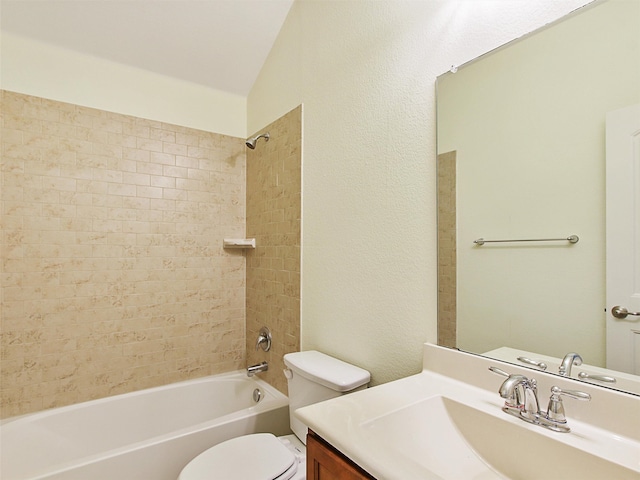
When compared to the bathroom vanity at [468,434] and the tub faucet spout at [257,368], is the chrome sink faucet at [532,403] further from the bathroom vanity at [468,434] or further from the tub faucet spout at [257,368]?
the tub faucet spout at [257,368]

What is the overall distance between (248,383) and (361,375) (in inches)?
48.1

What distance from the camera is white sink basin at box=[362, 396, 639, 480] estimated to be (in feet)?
2.43

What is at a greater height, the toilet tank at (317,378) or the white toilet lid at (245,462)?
the toilet tank at (317,378)

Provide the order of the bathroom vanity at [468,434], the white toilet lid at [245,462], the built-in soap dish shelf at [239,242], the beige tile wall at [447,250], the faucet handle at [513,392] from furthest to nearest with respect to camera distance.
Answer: the built-in soap dish shelf at [239,242], the white toilet lid at [245,462], the beige tile wall at [447,250], the faucet handle at [513,392], the bathroom vanity at [468,434]

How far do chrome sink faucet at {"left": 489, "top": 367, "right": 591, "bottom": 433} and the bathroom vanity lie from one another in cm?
2

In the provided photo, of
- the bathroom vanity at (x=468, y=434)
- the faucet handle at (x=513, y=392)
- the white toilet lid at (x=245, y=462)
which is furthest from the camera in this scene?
the white toilet lid at (x=245, y=462)

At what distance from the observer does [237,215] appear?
2.61 meters

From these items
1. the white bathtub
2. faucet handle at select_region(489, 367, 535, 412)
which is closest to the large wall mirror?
faucet handle at select_region(489, 367, 535, 412)

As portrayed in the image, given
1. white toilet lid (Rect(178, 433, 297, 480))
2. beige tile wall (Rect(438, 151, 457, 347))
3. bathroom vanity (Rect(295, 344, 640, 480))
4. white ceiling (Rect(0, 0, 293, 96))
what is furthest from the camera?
white ceiling (Rect(0, 0, 293, 96))

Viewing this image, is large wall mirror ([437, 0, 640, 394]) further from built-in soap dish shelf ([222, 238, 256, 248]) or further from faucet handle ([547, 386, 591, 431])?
built-in soap dish shelf ([222, 238, 256, 248])

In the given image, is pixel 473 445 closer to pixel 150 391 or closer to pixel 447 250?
pixel 447 250

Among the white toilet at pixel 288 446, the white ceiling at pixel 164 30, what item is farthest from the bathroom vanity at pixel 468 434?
the white ceiling at pixel 164 30

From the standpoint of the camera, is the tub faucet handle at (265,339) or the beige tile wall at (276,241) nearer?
the beige tile wall at (276,241)

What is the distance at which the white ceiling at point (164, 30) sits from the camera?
1.88 metres
